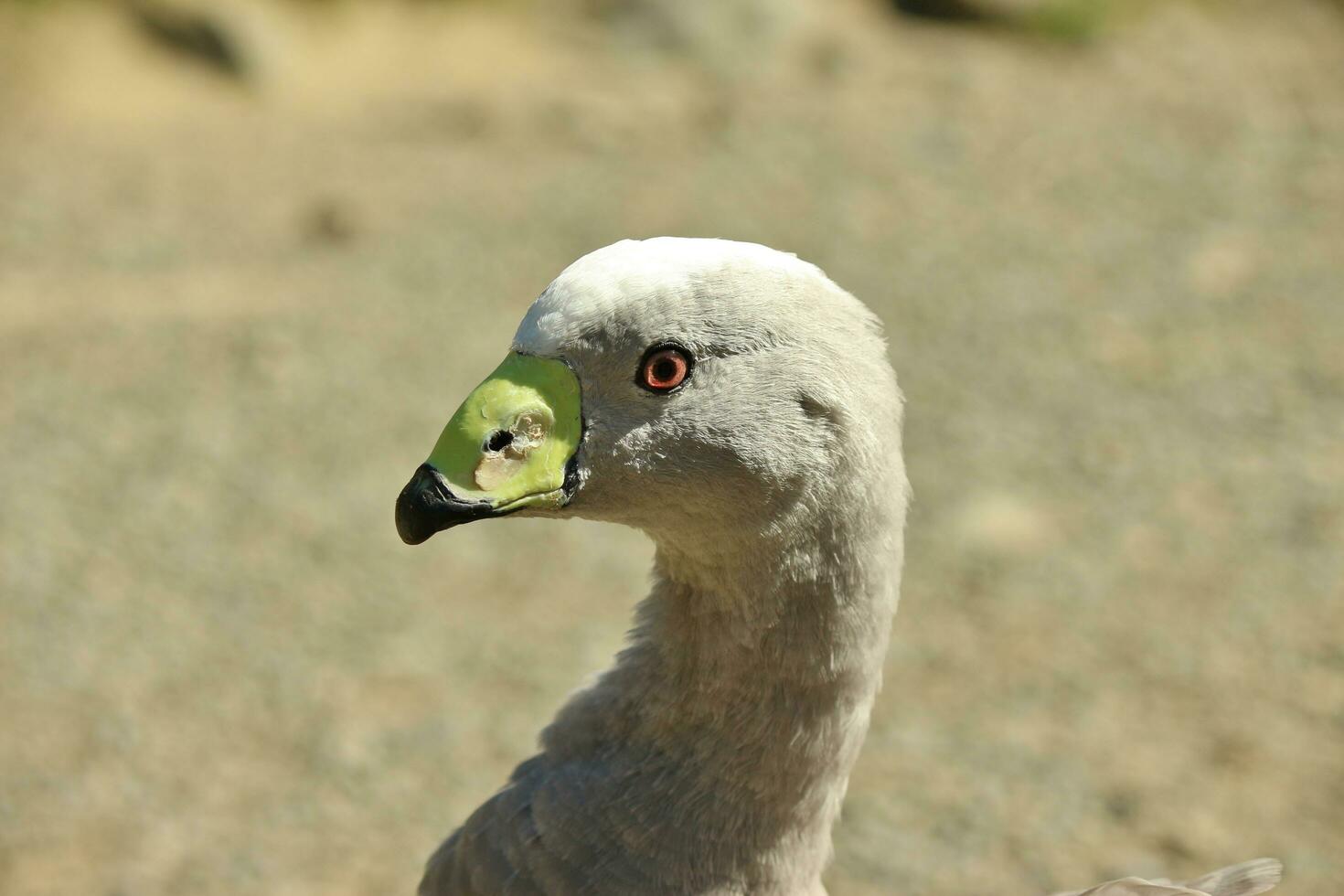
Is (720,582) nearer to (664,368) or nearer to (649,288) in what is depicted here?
(664,368)

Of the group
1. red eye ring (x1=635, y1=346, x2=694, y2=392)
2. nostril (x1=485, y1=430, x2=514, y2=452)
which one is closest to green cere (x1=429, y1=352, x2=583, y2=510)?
nostril (x1=485, y1=430, x2=514, y2=452)

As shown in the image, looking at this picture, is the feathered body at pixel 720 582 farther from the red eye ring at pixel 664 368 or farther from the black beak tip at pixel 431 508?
the black beak tip at pixel 431 508

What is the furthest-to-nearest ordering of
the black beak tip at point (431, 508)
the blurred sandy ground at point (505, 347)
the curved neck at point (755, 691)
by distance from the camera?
the blurred sandy ground at point (505, 347)
the curved neck at point (755, 691)
the black beak tip at point (431, 508)

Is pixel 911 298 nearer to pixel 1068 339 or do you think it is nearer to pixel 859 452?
pixel 1068 339

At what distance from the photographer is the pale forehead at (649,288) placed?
1971 mm

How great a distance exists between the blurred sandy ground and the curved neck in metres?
1.93

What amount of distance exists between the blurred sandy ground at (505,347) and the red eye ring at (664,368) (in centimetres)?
245

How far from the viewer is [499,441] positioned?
1.97 meters

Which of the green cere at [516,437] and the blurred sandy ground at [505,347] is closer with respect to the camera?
the green cere at [516,437]

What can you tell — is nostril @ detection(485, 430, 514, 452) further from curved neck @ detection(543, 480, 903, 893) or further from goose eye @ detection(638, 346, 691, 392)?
curved neck @ detection(543, 480, 903, 893)

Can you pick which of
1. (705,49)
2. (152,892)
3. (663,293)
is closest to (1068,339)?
(705,49)

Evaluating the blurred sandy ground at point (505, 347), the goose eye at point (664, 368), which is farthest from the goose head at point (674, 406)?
the blurred sandy ground at point (505, 347)

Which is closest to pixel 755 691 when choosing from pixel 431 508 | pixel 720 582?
pixel 720 582

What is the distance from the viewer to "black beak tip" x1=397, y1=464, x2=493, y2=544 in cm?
194
